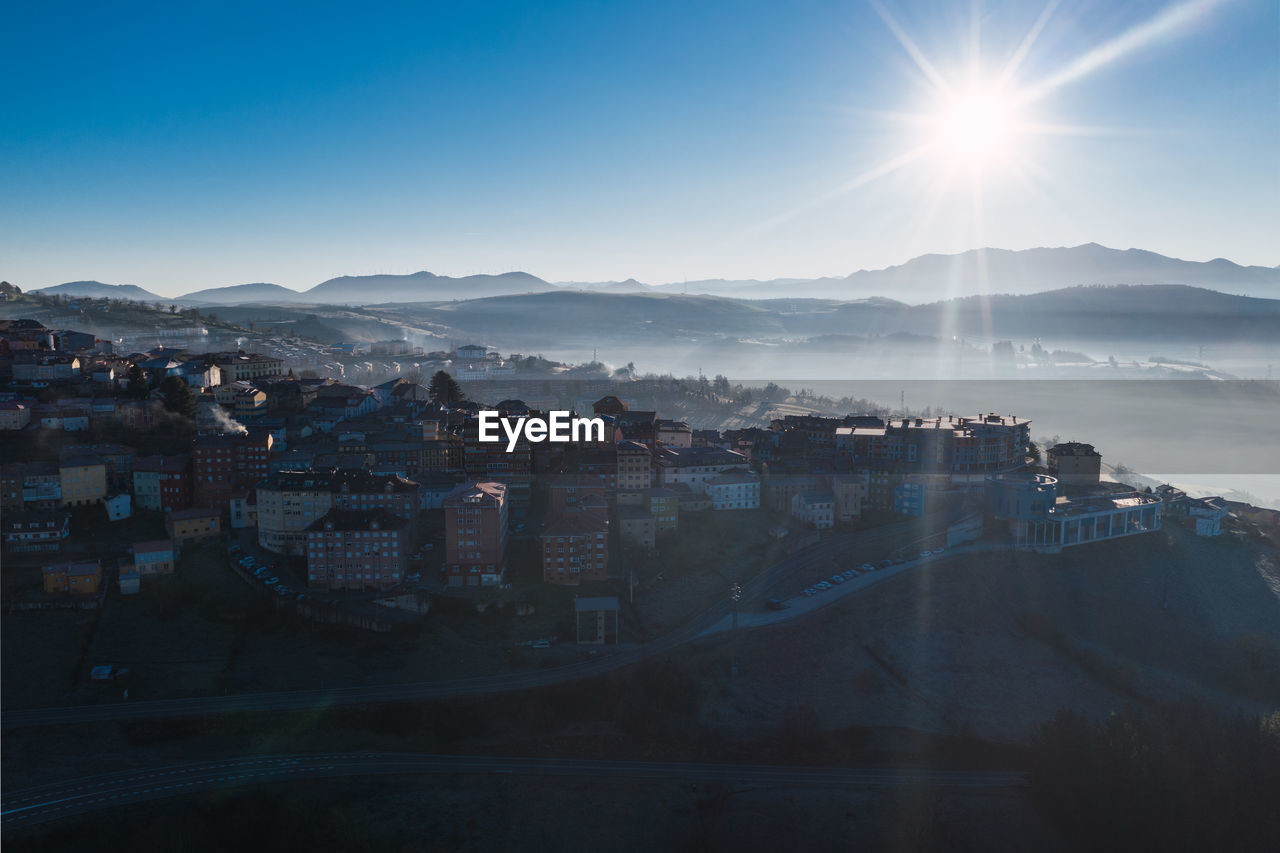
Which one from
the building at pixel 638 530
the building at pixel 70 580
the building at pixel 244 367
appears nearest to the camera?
the building at pixel 70 580

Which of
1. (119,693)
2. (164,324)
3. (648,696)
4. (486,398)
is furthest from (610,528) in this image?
(164,324)

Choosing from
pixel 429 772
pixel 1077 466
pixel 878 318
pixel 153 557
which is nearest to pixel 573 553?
pixel 429 772

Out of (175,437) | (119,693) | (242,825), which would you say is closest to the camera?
(242,825)

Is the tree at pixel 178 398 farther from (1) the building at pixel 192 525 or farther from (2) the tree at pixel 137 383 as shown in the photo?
(1) the building at pixel 192 525

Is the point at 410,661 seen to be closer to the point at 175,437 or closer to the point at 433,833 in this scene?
the point at 433,833

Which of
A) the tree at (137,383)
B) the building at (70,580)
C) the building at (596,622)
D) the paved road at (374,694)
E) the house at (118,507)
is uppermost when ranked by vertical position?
the tree at (137,383)

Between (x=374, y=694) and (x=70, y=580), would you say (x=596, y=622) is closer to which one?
(x=374, y=694)

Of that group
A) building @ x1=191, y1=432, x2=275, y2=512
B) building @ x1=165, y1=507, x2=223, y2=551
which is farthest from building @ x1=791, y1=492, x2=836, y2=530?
building @ x1=165, y1=507, x2=223, y2=551

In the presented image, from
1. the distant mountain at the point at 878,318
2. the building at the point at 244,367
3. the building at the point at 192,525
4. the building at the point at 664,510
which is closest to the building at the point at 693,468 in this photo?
the building at the point at 664,510
